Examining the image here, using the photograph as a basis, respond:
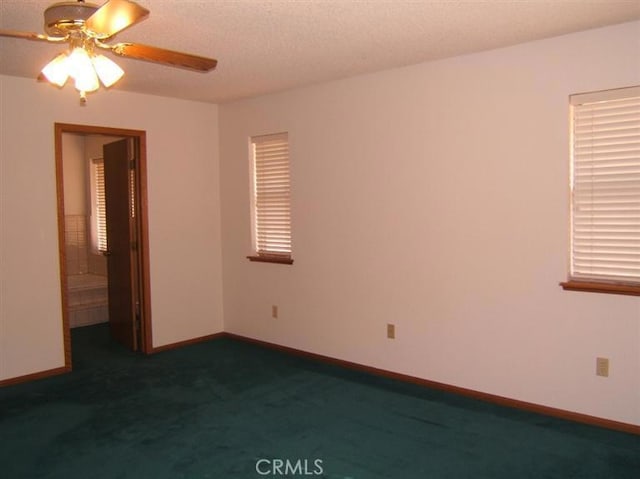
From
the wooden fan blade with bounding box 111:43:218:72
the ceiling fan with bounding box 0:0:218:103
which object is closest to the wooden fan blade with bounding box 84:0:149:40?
the ceiling fan with bounding box 0:0:218:103

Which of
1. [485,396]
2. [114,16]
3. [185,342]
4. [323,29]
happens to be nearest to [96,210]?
[185,342]

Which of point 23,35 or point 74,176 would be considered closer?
point 23,35

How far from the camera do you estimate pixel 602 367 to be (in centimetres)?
321

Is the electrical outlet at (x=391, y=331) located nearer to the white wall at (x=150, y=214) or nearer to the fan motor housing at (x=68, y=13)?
the white wall at (x=150, y=214)

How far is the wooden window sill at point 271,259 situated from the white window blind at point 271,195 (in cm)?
4

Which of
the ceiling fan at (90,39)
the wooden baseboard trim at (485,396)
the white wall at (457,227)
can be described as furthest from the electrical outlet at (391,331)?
the ceiling fan at (90,39)

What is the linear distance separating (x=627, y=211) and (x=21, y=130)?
14.8 feet

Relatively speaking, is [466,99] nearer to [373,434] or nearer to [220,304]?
[373,434]

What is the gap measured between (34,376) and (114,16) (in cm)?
341

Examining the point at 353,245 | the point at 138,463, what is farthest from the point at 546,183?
the point at 138,463

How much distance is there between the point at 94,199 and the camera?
23.1ft

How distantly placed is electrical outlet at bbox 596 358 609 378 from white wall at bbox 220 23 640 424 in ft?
0.13

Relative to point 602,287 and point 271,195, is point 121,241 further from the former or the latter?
point 602,287

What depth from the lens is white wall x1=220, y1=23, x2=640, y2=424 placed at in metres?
3.26
